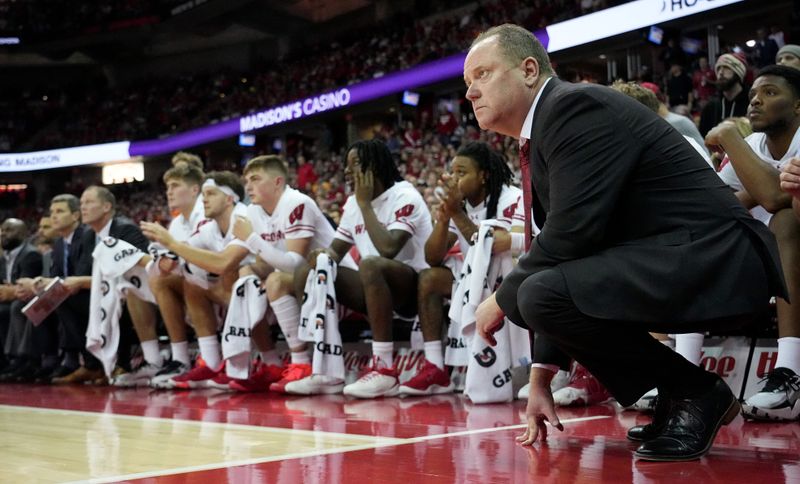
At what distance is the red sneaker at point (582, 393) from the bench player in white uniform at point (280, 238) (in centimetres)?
187

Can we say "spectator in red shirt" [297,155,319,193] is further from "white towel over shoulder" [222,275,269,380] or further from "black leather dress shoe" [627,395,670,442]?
"black leather dress shoe" [627,395,670,442]

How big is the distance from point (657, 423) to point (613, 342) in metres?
0.44

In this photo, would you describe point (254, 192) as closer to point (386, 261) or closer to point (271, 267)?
point (271, 267)

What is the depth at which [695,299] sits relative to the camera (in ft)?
7.84

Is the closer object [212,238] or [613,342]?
[613,342]

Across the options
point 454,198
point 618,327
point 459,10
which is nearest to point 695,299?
point 618,327

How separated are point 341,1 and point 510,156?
14.3 m

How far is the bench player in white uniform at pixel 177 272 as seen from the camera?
6.29m

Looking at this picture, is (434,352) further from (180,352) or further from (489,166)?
(180,352)

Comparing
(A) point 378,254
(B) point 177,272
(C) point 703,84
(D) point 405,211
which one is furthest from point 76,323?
(C) point 703,84

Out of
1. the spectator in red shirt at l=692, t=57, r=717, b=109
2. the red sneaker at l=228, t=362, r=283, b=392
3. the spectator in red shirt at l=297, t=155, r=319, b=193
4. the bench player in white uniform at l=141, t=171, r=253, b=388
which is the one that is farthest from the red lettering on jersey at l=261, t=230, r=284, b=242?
the spectator in red shirt at l=297, t=155, r=319, b=193

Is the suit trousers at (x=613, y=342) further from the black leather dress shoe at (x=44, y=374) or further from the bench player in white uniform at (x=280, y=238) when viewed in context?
the black leather dress shoe at (x=44, y=374)

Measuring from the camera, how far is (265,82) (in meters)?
26.9


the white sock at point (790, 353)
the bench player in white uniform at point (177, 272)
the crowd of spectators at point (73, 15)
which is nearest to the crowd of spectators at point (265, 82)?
the crowd of spectators at point (73, 15)
